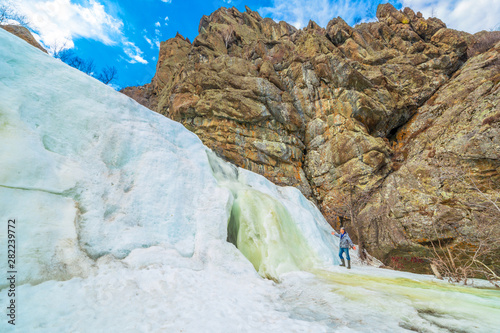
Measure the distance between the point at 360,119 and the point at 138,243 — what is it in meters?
22.7

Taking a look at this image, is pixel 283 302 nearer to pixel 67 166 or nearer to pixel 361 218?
pixel 67 166

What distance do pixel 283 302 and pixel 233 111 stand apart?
18.4 metres

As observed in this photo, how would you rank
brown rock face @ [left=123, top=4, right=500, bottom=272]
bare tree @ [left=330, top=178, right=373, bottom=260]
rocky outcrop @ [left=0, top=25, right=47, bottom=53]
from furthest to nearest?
bare tree @ [left=330, top=178, right=373, bottom=260]
brown rock face @ [left=123, top=4, right=500, bottom=272]
rocky outcrop @ [left=0, top=25, right=47, bottom=53]

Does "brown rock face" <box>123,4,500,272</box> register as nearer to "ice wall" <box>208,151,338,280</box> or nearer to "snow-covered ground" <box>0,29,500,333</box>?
"ice wall" <box>208,151,338,280</box>

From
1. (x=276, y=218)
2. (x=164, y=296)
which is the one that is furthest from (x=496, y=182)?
(x=164, y=296)

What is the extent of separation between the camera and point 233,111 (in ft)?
66.7

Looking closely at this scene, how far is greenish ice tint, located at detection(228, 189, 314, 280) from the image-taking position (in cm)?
614

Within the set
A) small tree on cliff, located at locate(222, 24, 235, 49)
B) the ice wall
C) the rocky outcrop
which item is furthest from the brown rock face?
the rocky outcrop

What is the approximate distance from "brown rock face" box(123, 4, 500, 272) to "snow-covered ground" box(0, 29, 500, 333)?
36.9 ft

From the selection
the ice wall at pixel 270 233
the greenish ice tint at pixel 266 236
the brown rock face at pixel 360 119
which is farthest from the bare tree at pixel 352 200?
the greenish ice tint at pixel 266 236

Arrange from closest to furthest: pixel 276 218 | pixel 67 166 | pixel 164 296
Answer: pixel 164 296 < pixel 67 166 < pixel 276 218

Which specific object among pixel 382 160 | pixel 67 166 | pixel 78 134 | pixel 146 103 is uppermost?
pixel 146 103

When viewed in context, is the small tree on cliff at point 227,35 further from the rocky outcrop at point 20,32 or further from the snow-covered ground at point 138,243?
the snow-covered ground at point 138,243

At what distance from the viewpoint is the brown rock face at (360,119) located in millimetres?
15144
